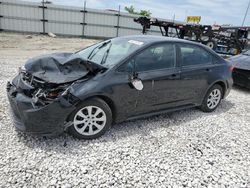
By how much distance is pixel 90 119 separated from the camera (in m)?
3.11

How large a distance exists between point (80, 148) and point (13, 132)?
3.49ft

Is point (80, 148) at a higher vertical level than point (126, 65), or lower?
lower

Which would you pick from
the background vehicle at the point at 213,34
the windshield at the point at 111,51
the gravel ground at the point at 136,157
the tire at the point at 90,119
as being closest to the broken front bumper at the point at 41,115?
the tire at the point at 90,119

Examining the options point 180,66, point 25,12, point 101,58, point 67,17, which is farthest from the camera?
point 67,17

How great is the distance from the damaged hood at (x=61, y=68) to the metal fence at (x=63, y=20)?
45.5 feet

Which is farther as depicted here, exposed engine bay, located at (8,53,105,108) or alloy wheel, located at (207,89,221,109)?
alloy wheel, located at (207,89,221,109)

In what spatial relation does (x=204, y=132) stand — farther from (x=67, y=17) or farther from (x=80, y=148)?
(x=67, y=17)

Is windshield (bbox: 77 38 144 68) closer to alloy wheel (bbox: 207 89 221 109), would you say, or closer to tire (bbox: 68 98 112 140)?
tire (bbox: 68 98 112 140)

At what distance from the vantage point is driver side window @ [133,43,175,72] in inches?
134

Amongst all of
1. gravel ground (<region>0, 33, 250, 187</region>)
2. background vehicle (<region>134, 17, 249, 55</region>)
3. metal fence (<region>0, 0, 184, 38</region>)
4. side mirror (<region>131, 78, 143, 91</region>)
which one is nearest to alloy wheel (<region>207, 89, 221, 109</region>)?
gravel ground (<region>0, 33, 250, 187</region>)

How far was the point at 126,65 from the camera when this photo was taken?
3273 mm

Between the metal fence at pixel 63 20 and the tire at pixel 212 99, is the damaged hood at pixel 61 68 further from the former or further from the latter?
the metal fence at pixel 63 20

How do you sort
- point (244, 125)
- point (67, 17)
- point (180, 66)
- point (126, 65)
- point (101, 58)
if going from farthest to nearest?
point (67, 17) < point (244, 125) < point (180, 66) < point (101, 58) < point (126, 65)

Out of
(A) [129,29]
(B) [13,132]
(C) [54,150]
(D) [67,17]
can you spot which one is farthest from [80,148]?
(A) [129,29]
